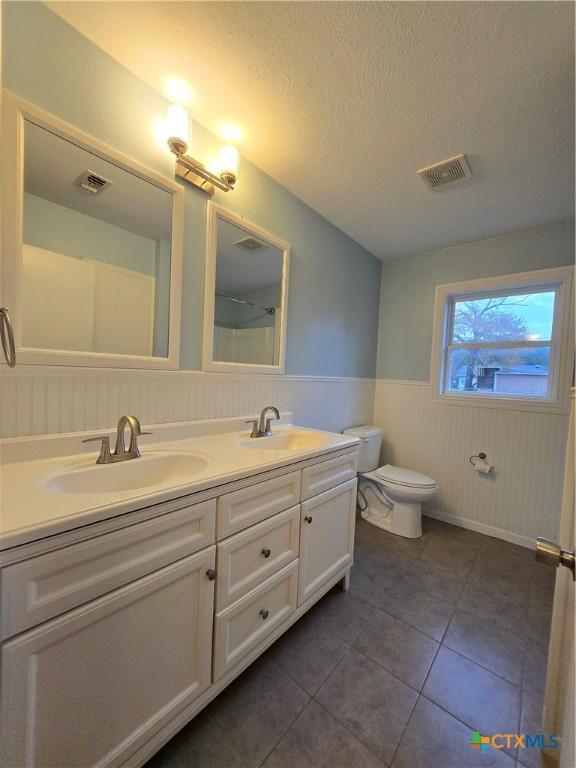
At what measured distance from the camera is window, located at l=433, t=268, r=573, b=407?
198 centimetres

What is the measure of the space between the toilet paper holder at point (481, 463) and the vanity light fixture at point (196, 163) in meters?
2.48

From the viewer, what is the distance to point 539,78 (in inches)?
41.8

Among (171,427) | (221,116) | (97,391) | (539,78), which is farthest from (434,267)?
(97,391)

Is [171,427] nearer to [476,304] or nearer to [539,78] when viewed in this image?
[539,78]

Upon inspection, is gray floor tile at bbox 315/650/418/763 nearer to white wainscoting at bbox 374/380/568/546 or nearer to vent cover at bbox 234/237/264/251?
white wainscoting at bbox 374/380/568/546

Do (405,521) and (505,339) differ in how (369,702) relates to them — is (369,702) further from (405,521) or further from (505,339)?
(505,339)

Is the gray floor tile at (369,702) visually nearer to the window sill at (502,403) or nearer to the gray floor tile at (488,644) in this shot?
the gray floor tile at (488,644)

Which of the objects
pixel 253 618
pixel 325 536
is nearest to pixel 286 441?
pixel 325 536

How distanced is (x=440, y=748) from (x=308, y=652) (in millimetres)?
489

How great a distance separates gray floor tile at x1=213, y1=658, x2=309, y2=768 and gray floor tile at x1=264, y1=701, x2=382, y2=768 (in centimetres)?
3

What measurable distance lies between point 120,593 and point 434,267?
285 cm

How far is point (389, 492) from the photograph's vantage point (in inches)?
82.7

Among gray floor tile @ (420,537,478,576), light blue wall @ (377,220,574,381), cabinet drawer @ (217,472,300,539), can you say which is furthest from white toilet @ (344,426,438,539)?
cabinet drawer @ (217,472,300,539)

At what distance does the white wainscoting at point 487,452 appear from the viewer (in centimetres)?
196
